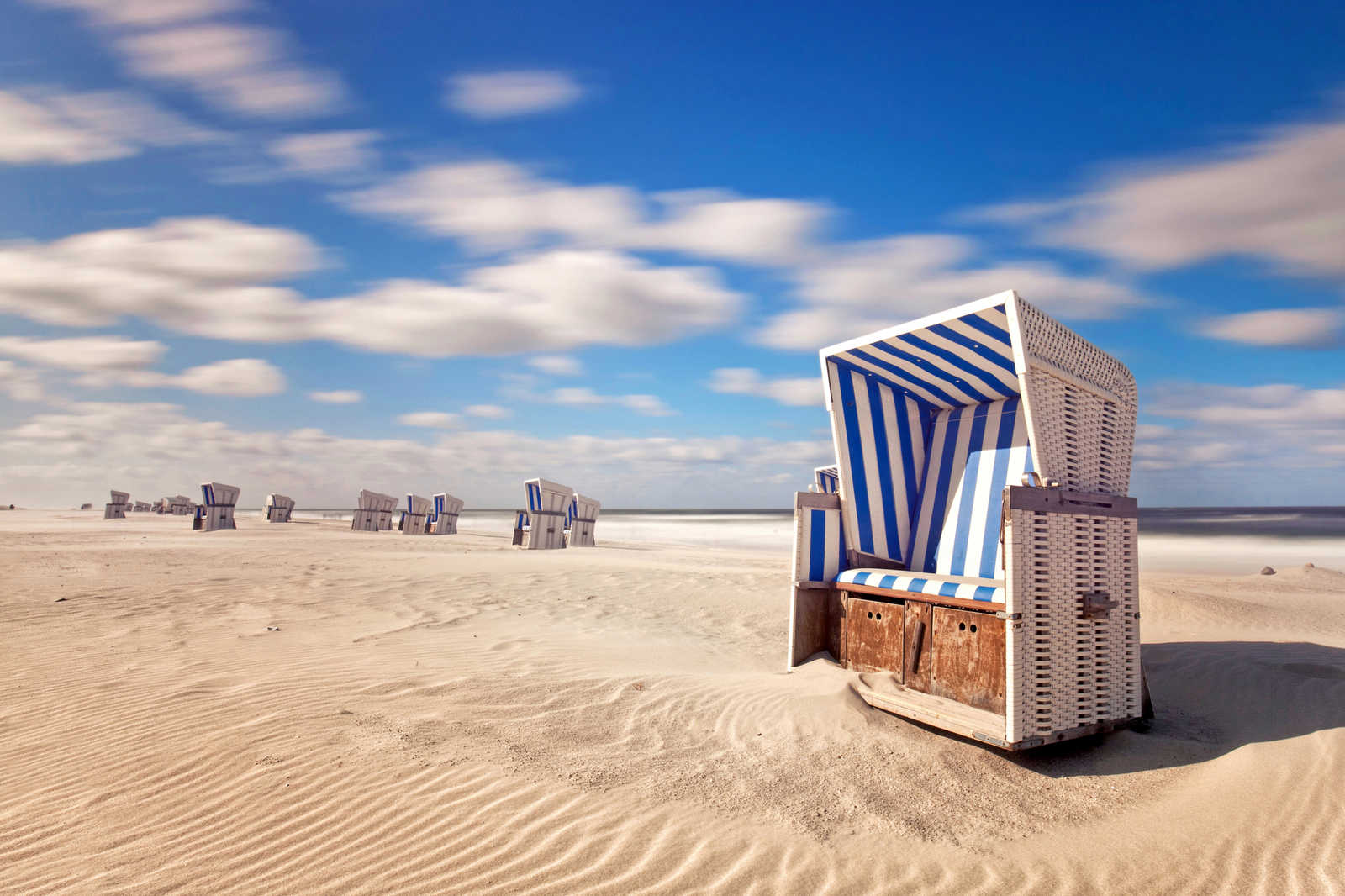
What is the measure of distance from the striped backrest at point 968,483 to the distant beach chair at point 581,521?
60.4 ft

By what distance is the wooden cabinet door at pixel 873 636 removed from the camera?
17.0 ft

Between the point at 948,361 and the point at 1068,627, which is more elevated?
the point at 948,361

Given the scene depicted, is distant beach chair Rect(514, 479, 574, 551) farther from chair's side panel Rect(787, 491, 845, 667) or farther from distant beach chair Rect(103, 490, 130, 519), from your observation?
distant beach chair Rect(103, 490, 130, 519)

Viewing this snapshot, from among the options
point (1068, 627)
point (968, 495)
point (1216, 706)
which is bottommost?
point (1216, 706)

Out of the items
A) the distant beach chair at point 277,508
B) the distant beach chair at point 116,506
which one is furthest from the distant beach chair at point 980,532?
the distant beach chair at point 116,506

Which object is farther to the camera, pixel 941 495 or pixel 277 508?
pixel 277 508

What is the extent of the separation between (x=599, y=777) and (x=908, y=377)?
4313mm

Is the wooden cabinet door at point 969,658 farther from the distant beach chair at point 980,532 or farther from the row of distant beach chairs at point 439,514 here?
the row of distant beach chairs at point 439,514

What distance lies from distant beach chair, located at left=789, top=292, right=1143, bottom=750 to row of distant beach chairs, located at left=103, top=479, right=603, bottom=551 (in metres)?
16.0

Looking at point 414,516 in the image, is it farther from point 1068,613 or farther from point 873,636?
point 1068,613

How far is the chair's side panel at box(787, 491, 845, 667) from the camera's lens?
569 centimetres

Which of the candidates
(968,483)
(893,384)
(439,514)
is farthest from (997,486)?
(439,514)

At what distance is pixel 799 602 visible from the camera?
5668 millimetres

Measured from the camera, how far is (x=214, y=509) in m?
29.8
